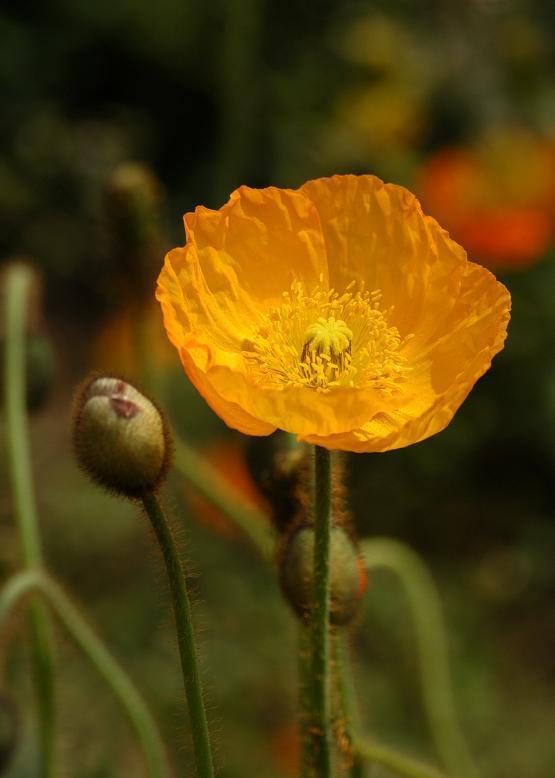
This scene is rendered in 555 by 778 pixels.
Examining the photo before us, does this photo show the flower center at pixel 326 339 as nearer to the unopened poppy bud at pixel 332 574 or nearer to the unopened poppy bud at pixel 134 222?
the unopened poppy bud at pixel 332 574

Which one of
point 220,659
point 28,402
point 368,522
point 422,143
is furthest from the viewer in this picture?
point 422,143

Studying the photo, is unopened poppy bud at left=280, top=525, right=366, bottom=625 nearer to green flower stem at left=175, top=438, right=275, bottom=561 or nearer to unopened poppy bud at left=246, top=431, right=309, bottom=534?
unopened poppy bud at left=246, top=431, right=309, bottom=534

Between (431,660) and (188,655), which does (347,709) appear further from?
(431,660)

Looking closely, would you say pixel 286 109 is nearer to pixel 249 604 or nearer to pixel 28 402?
pixel 249 604

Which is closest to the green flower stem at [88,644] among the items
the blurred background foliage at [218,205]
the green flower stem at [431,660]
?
the blurred background foliage at [218,205]

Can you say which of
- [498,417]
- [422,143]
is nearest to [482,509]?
[498,417]

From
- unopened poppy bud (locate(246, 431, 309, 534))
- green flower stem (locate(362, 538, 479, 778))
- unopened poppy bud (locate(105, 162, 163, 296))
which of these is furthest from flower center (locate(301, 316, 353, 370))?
unopened poppy bud (locate(105, 162, 163, 296))
